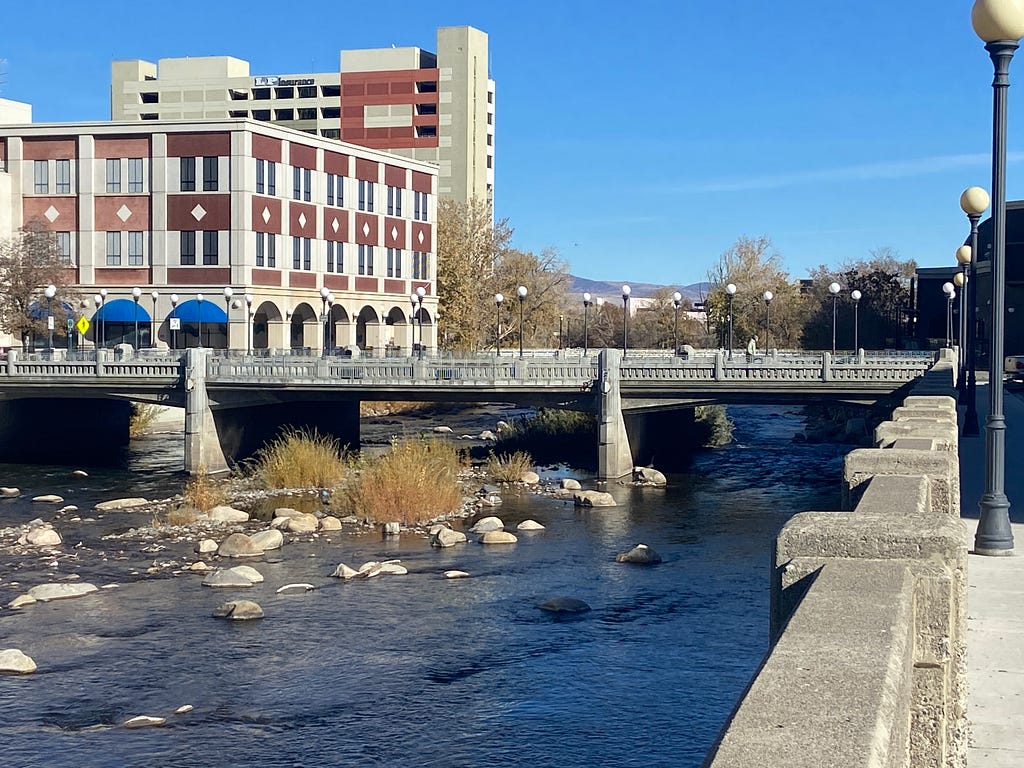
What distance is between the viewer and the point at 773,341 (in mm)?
112062

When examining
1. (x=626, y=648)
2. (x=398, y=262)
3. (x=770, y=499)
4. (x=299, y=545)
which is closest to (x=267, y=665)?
(x=626, y=648)

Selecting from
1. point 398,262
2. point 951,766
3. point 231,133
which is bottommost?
point 951,766

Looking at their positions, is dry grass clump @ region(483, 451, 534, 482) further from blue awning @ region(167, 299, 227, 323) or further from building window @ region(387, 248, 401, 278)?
building window @ region(387, 248, 401, 278)

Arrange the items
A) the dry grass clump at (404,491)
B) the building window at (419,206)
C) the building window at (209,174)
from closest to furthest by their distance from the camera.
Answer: the dry grass clump at (404,491) → the building window at (209,174) → the building window at (419,206)

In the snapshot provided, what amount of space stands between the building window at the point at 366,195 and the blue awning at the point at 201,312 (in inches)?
514

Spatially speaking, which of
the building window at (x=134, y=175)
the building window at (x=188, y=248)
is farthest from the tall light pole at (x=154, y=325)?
the building window at (x=134, y=175)

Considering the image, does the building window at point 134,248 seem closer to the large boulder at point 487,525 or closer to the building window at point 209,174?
the building window at point 209,174

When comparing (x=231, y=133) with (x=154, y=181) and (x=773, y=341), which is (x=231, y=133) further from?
(x=773, y=341)

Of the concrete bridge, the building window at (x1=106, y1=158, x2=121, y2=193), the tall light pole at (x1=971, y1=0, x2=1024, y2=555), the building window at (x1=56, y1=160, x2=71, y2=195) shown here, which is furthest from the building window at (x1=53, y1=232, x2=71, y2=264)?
the tall light pole at (x1=971, y1=0, x2=1024, y2=555)

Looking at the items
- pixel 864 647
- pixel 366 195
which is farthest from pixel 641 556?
pixel 366 195

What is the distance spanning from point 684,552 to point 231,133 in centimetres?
4314

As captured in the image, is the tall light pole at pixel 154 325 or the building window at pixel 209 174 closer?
the building window at pixel 209 174

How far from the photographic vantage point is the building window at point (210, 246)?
219 feet

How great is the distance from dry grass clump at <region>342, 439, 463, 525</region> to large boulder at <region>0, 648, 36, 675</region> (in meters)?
15.3
